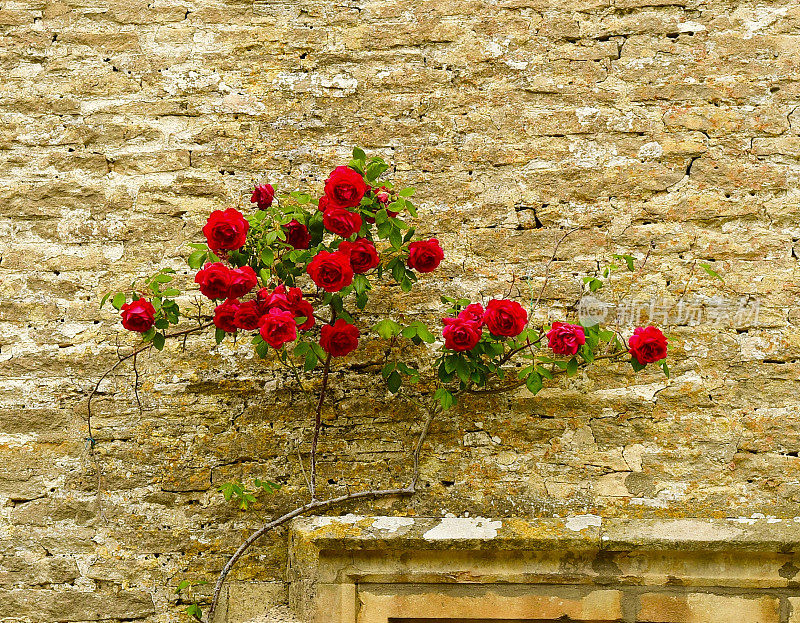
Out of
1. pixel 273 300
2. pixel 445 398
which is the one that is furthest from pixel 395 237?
pixel 445 398

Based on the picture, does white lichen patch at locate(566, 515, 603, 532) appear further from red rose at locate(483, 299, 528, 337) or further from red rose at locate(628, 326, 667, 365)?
red rose at locate(483, 299, 528, 337)

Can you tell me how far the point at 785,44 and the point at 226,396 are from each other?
8.11 feet

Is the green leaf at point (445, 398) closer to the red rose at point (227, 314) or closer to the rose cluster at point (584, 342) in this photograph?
the rose cluster at point (584, 342)

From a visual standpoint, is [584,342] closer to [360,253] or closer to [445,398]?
[445,398]

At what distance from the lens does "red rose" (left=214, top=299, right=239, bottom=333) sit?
7.81 ft

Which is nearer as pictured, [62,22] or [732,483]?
[732,483]

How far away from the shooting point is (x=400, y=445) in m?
2.66

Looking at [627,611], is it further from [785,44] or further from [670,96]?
[785,44]

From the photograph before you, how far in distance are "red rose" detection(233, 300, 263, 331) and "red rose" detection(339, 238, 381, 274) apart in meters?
0.33

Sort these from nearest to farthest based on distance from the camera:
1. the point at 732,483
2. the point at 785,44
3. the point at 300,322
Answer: the point at 300,322, the point at 732,483, the point at 785,44

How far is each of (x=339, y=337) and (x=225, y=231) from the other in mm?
487

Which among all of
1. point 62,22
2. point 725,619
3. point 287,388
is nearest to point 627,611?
point 725,619

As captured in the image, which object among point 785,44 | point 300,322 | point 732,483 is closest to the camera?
point 300,322

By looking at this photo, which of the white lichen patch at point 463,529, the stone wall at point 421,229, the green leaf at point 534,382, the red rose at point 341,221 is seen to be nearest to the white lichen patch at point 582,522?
the stone wall at point 421,229
